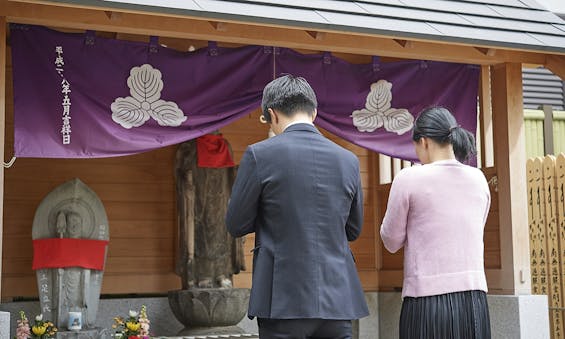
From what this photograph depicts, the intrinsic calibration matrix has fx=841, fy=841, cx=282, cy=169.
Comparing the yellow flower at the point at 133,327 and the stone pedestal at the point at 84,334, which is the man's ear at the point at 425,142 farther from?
the stone pedestal at the point at 84,334

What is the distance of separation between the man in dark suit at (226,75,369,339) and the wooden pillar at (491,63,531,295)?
429 centimetres

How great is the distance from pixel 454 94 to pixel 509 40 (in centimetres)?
97

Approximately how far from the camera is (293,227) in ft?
11.3

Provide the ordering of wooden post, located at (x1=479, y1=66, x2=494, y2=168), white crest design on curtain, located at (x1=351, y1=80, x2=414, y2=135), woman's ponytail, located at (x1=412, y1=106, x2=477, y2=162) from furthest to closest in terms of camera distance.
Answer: wooden post, located at (x1=479, y1=66, x2=494, y2=168)
white crest design on curtain, located at (x1=351, y1=80, x2=414, y2=135)
woman's ponytail, located at (x1=412, y1=106, x2=477, y2=162)

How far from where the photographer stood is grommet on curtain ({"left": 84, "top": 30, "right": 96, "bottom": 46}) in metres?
6.52

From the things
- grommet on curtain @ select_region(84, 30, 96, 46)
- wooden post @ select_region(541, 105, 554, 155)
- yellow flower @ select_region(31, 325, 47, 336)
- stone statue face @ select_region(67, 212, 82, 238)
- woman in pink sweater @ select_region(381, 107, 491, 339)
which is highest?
wooden post @ select_region(541, 105, 554, 155)

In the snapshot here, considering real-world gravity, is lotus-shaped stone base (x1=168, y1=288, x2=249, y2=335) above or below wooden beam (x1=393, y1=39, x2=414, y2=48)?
below

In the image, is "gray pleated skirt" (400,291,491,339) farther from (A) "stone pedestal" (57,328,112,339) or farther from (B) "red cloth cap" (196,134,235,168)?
(B) "red cloth cap" (196,134,235,168)

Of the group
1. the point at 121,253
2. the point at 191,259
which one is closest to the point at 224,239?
the point at 191,259

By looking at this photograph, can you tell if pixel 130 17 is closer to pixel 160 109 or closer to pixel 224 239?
pixel 160 109

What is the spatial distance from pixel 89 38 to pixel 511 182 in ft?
12.7

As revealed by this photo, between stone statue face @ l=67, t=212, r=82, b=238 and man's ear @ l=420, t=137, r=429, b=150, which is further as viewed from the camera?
stone statue face @ l=67, t=212, r=82, b=238

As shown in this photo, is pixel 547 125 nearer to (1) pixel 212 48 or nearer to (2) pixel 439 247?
(1) pixel 212 48

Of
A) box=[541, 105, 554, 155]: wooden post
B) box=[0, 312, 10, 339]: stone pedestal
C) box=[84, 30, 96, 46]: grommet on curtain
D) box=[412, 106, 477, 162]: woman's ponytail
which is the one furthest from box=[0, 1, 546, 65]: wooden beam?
box=[541, 105, 554, 155]: wooden post
